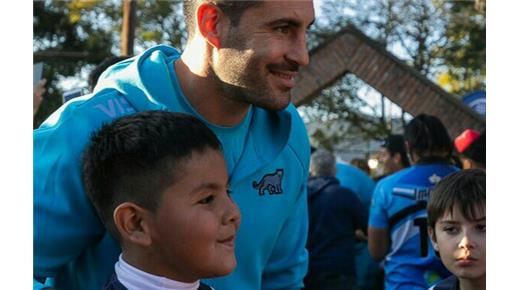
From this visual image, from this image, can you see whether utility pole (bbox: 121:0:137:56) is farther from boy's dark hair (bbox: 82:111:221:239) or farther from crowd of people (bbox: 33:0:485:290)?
boy's dark hair (bbox: 82:111:221:239)

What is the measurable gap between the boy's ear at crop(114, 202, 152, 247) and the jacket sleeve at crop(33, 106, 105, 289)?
12 cm

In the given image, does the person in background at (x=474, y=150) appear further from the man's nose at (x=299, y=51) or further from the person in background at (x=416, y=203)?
the man's nose at (x=299, y=51)

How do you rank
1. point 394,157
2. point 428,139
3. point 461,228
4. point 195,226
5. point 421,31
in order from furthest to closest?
point 421,31, point 394,157, point 428,139, point 461,228, point 195,226

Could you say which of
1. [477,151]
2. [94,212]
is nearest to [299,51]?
[94,212]

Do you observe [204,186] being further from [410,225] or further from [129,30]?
[129,30]

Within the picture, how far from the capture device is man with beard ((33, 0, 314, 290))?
206 cm

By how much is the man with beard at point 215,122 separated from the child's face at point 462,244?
0.73 meters

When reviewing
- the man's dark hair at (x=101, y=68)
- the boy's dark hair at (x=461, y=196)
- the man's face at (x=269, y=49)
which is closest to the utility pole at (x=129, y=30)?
the man's dark hair at (x=101, y=68)

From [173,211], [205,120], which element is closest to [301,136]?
[205,120]

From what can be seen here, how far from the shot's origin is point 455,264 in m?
2.94

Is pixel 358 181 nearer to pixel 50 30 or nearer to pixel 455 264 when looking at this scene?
pixel 455 264

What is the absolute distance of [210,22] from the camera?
2.22 m

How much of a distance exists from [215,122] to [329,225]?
4.00m
